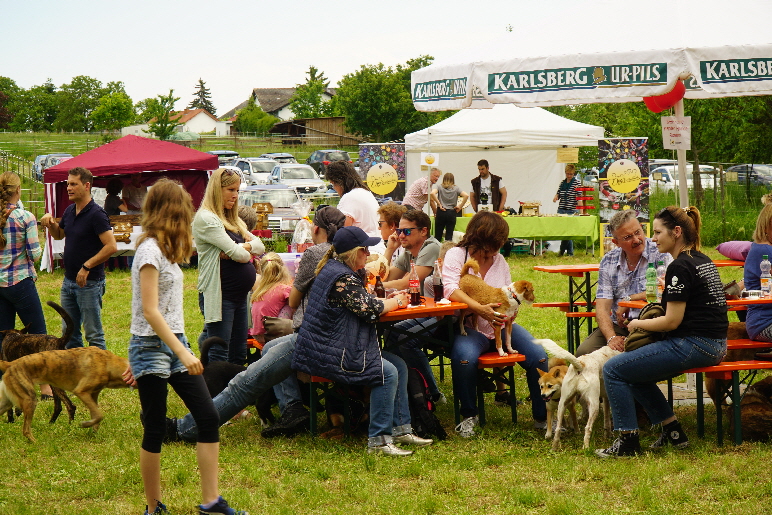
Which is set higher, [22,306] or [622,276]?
[622,276]

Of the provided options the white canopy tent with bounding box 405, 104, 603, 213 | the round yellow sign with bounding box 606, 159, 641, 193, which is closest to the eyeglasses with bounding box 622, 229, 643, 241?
the round yellow sign with bounding box 606, 159, 641, 193

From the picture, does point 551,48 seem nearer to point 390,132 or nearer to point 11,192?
point 11,192

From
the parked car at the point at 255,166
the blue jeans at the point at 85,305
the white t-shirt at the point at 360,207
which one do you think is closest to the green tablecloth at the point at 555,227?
the white t-shirt at the point at 360,207

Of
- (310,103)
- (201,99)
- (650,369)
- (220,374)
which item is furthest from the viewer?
(201,99)

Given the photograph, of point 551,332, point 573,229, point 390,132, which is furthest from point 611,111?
point 551,332

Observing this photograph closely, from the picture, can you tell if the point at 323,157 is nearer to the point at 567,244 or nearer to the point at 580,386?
the point at 567,244

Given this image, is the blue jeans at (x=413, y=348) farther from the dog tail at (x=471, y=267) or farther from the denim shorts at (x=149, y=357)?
the denim shorts at (x=149, y=357)

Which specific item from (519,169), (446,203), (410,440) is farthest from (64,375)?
(519,169)

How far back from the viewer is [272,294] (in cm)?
546

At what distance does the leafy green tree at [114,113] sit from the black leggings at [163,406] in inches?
1901

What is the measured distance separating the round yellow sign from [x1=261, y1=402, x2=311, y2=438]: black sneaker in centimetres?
886

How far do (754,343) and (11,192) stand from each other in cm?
521

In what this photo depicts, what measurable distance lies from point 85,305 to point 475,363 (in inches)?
119

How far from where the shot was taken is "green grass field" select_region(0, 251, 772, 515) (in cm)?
392
